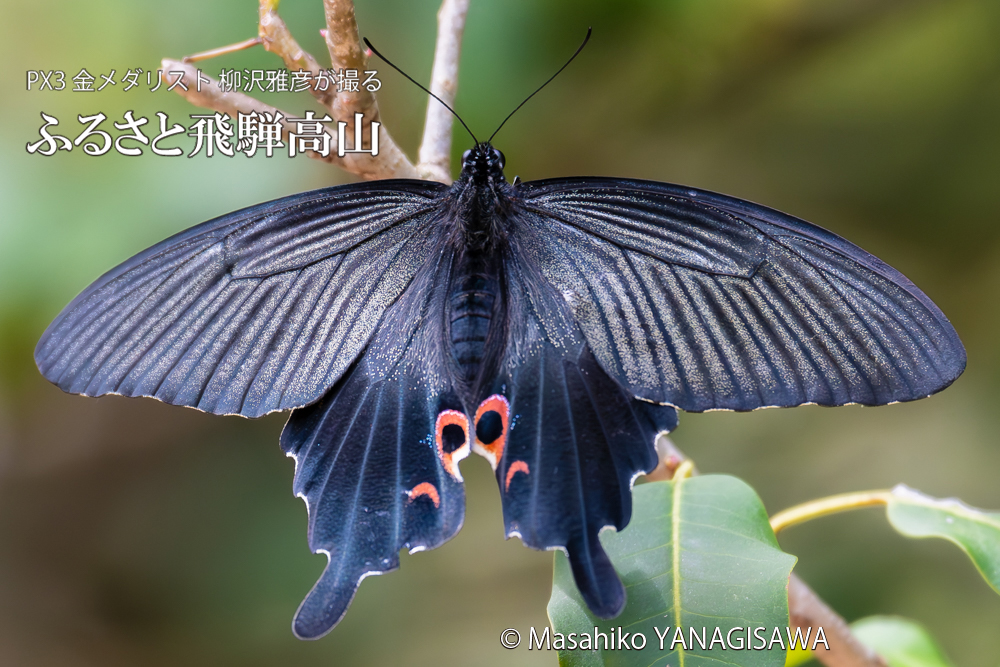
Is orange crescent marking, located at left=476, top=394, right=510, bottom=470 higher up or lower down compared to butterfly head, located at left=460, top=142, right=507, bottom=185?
lower down

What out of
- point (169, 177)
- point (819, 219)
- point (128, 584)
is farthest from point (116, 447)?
point (819, 219)

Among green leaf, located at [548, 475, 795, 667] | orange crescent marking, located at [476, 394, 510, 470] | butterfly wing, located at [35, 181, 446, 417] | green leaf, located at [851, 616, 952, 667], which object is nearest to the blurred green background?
green leaf, located at [851, 616, 952, 667]

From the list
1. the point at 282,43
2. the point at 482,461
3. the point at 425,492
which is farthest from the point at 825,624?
the point at 482,461

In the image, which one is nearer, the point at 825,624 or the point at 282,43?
the point at 282,43

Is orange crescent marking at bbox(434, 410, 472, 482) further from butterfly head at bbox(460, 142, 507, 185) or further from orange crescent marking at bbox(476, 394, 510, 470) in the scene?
butterfly head at bbox(460, 142, 507, 185)

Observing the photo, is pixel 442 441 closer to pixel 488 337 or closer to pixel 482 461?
pixel 488 337

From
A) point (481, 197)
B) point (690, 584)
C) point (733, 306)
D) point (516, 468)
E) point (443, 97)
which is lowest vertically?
point (690, 584)
